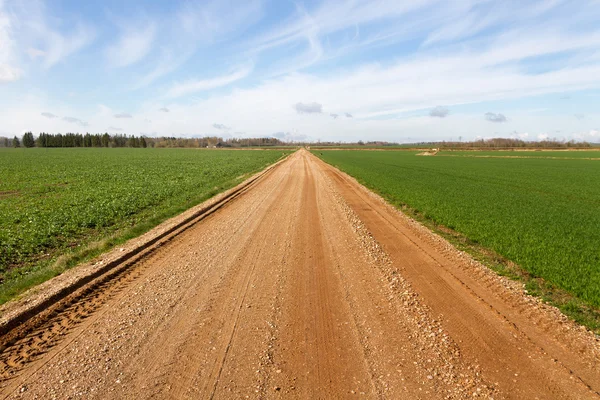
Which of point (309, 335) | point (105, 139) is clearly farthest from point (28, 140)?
point (309, 335)

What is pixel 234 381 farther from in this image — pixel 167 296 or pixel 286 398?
pixel 167 296

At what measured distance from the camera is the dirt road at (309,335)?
15.7 ft

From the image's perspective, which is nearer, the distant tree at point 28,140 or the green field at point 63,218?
the green field at point 63,218

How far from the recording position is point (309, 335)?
6.05m

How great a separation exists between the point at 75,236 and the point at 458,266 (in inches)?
542

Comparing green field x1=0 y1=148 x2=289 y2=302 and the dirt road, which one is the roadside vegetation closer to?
the dirt road

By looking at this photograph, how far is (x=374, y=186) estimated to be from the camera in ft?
94.8

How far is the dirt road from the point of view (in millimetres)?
4773

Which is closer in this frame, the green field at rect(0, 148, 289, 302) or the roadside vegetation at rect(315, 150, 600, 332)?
the roadside vegetation at rect(315, 150, 600, 332)

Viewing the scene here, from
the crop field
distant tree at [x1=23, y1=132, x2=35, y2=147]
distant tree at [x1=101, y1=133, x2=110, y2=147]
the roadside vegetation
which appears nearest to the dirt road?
the roadside vegetation

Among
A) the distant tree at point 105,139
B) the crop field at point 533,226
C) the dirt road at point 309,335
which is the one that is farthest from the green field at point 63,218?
the distant tree at point 105,139

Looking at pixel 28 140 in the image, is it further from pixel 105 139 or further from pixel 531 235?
pixel 531 235

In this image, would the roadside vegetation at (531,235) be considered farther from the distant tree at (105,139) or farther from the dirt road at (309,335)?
the distant tree at (105,139)

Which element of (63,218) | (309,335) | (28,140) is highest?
(28,140)
